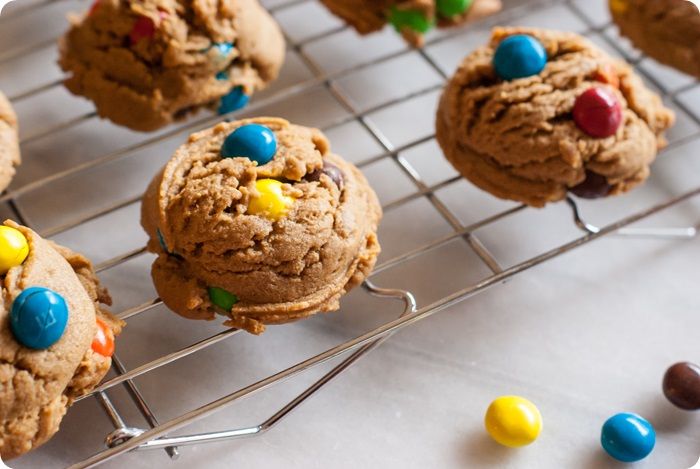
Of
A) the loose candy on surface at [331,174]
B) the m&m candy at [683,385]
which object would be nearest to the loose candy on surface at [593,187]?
the m&m candy at [683,385]

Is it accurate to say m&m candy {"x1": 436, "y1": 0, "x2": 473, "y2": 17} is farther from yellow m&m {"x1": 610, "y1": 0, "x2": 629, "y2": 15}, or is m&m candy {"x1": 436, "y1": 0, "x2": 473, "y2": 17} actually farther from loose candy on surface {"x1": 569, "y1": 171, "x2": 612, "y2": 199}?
loose candy on surface {"x1": 569, "y1": 171, "x2": 612, "y2": 199}

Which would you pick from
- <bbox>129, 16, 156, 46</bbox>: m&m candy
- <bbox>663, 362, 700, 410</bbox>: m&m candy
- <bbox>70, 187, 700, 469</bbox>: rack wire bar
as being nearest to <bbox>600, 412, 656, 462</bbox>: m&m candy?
<bbox>663, 362, 700, 410</bbox>: m&m candy

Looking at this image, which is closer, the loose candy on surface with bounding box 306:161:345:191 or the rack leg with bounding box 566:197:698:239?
the loose candy on surface with bounding box 306:161:345:191

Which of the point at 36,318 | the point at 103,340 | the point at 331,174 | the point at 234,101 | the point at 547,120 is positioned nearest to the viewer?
the point at 36,318

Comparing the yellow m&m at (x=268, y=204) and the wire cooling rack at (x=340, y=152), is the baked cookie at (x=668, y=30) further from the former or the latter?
the yellow m&m at (x=268, y=204)

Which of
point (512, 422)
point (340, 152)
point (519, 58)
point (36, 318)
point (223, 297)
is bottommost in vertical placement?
point (512, 422)

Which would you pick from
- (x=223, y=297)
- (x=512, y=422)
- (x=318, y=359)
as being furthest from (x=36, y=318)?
(x=512, y=422)

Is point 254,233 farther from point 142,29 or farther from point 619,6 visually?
point 619,6
